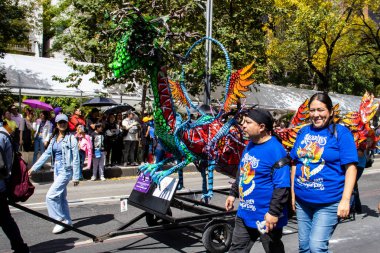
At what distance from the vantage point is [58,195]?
21.0ft

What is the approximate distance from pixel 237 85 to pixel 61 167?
2.90m

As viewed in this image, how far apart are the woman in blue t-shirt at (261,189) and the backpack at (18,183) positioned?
2.45 m

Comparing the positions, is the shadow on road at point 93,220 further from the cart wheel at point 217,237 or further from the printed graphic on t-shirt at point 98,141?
the printed graphic on t-shirt at point 98,141

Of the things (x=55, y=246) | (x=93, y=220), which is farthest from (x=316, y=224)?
(x=93, y=220)

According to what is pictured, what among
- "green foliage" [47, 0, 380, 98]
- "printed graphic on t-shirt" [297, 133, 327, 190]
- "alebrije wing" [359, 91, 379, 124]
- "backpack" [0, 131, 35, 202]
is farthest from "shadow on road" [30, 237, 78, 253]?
"alebrije wing" [359, 91, 379, 124]

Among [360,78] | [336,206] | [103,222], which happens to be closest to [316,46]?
[360,78]

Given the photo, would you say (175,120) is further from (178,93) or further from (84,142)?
(84,142)

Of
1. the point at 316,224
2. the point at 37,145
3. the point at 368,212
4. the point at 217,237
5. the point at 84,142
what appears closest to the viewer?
the point at 316,224

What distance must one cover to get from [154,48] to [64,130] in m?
2.13

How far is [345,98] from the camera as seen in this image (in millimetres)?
25328

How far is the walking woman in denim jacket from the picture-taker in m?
6.40

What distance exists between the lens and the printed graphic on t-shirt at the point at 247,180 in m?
3.87

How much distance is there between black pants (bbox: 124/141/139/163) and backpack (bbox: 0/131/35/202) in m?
8.16

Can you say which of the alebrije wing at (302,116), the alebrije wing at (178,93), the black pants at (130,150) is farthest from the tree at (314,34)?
the alebrije wing at (178,93)
